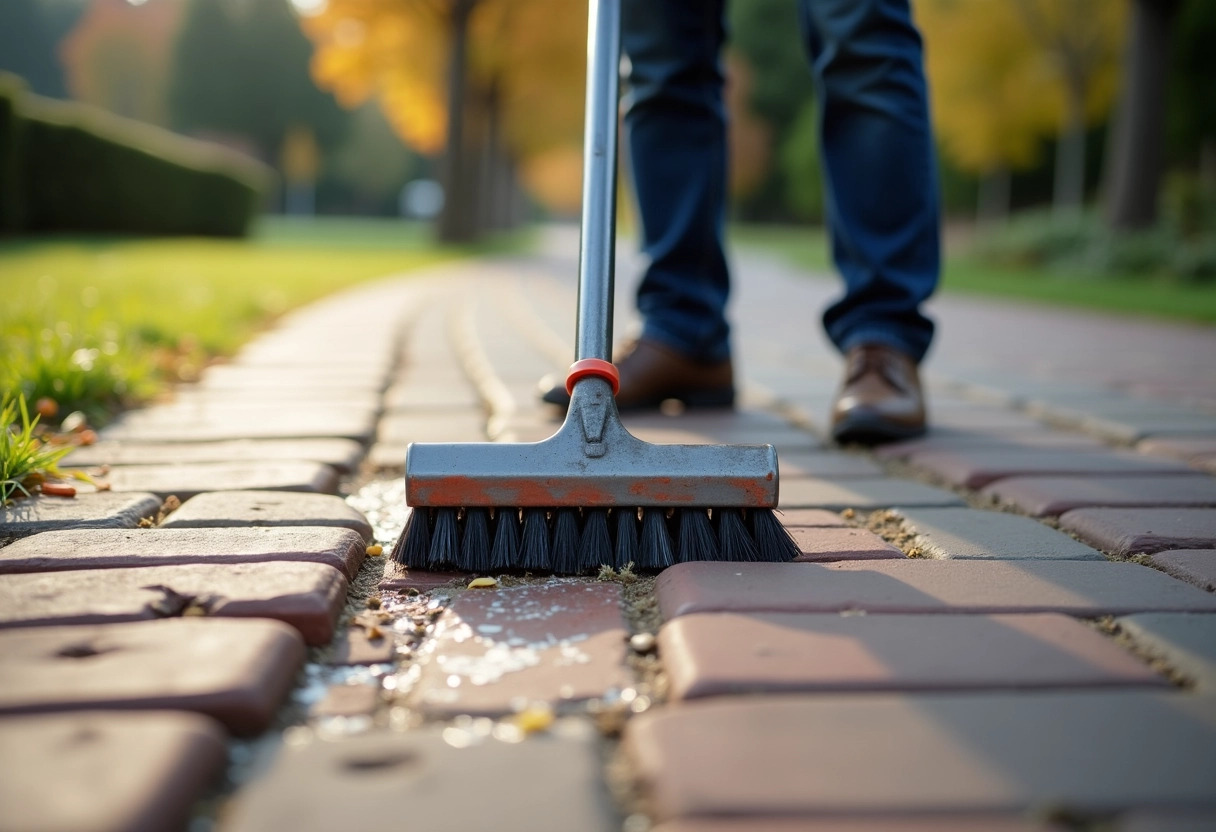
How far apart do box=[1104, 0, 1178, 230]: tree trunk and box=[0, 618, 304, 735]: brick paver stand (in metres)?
13.4

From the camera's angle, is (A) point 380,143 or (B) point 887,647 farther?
(A) point 380,143

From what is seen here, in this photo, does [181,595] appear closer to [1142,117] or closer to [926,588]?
[926,588]

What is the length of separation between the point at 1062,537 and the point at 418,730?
3.52 ft

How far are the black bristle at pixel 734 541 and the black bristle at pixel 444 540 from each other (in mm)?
357

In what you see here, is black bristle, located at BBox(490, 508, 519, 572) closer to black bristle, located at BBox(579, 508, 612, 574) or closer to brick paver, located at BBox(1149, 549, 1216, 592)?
black bristle, located at BBox(579, 508, 612, 574)

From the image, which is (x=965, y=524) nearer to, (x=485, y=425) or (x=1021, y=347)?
(x=485, y=425)

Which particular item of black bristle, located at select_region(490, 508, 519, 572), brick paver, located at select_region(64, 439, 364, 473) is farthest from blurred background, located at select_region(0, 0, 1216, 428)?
black bristle, located at select_region(490, 508, 519, 572)

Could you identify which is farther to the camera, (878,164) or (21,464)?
(878,164)

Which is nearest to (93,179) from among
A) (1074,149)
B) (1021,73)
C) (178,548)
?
(178,548)

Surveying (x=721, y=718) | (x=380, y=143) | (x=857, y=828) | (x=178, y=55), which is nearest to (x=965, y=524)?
(x=721, y=718)

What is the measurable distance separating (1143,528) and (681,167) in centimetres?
158

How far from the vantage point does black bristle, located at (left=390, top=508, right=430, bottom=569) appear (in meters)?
1.49

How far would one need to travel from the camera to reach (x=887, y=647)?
1.14 m

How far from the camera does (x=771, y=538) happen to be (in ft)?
4.93
